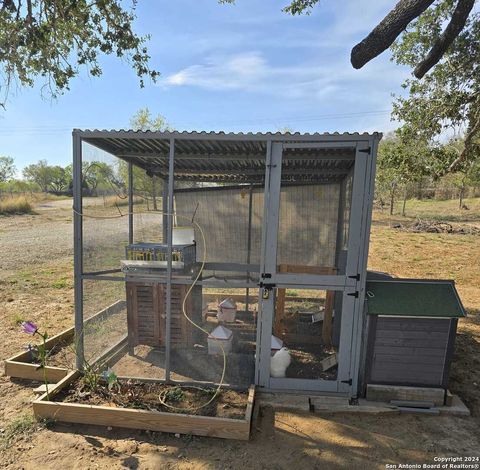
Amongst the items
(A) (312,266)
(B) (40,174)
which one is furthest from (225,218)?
(B) (40,174)

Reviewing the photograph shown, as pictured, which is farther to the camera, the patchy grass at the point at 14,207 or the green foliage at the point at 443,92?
the patchy grass at the point at 14,207

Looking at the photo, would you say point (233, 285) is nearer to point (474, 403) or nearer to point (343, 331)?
point (343, 331)

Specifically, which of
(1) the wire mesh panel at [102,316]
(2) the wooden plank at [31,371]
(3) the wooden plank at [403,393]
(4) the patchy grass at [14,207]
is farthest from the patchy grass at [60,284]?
(4) the patchy grass at [14,207]

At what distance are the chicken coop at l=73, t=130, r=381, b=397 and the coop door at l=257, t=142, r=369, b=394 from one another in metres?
0.01

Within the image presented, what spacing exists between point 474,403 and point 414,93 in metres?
6.24

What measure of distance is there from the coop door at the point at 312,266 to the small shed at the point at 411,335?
220 mm

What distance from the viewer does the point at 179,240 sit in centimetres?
458

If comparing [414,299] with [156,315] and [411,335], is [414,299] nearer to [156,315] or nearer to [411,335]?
[411,335]

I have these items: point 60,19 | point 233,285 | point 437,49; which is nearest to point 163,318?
point 233,285

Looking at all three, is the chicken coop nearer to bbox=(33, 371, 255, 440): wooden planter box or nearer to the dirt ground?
the dirt ground

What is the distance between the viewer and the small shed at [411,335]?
346 cm

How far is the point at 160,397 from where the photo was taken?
139 inches

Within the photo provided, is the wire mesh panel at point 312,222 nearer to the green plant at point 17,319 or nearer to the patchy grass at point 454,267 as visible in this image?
the patchy grass at point 454,267

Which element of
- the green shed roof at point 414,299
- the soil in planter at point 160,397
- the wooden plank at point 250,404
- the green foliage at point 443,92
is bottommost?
the soil in planter at point 160,397
